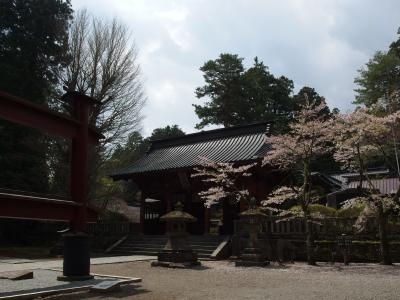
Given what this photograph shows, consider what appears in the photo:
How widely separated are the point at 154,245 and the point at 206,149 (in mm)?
6337

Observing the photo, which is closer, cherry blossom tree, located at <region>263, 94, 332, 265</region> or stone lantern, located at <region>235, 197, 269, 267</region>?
stone lantern, located at <region>235, 197, 269, 267</region>

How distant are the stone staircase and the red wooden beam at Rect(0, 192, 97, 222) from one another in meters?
8.47

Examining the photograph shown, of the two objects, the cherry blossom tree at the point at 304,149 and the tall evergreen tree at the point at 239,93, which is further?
the tall evergreen tree at the point at 239,93

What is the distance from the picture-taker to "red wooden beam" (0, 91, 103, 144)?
Result: 8.63m

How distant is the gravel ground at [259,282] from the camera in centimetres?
837

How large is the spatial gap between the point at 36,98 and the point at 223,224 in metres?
13.9

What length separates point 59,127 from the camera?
10.2 metres

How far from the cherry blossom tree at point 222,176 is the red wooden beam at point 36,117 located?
8607mm

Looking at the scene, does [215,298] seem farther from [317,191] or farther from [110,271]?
[317,191]

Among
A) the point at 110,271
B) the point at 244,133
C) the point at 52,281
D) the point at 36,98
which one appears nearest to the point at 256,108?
the point at 244,133

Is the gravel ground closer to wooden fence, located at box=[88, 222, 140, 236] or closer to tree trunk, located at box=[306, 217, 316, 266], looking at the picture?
tree trunk, located at box=[306, 217, 316, 266]

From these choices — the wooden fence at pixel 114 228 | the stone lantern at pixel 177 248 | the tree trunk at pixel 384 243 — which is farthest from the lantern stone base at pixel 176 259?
the wooden fence at pixel 114 228

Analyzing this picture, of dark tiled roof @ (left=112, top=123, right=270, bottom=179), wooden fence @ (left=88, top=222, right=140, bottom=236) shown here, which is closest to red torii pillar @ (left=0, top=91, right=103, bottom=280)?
dark tiled roof @ (left=112, top=123, right=270, bottom=179)

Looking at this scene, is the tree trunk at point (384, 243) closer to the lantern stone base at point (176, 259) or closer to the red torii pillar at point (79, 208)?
the lantern stone base at point (176, 259)
